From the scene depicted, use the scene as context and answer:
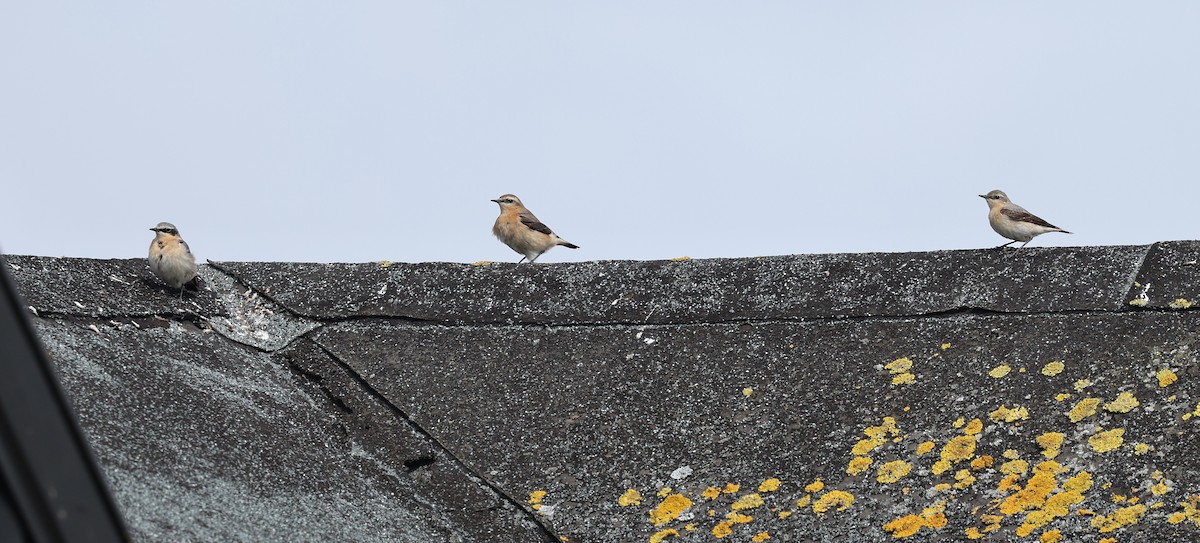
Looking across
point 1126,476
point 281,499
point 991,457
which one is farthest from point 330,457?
point 1126,476

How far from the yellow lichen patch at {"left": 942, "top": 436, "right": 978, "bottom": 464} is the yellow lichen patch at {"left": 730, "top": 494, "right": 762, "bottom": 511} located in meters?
0.69

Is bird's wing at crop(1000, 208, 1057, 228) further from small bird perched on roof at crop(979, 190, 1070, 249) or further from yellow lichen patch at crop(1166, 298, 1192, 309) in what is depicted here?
yellow lichen patch at crop(1166, 298, 1192, 309)

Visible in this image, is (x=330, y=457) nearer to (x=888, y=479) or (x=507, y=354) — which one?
(x=507, y=354)

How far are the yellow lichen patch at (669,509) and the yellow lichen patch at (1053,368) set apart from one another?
154 cm

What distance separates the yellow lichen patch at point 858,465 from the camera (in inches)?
195

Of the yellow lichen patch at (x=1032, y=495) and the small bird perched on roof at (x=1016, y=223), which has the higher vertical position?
the small bird perched on roof at (x=1016, y=223)

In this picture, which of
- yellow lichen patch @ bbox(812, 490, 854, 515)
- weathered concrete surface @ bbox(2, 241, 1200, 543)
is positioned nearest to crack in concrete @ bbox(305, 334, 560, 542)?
weathered concrete surface @ bbox(2, 241, 1200, 543)

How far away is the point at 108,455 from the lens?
4516 millimetres

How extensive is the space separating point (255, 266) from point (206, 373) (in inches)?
56.3

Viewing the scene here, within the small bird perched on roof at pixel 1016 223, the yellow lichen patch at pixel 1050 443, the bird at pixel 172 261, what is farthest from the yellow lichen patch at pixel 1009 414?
the bird at pixel 172 261

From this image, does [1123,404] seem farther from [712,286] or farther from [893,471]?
[712,286]

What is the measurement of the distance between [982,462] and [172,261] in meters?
3.76

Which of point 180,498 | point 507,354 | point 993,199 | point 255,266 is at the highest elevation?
point 993,199

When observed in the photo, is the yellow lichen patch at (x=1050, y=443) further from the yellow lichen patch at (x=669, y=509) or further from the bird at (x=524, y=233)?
the bird at (x=524, y=233)
